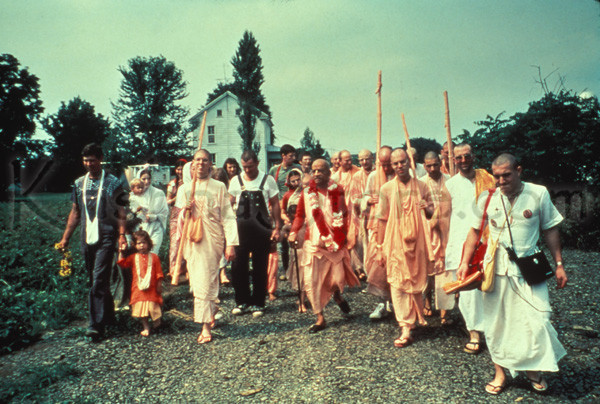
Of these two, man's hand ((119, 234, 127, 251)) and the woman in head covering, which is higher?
the woman in head covering

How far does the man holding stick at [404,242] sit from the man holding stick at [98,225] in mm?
3349

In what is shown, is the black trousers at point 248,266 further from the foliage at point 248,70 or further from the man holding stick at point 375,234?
the foliage at point 248,70

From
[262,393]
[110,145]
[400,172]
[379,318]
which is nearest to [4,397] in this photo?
[262,393]

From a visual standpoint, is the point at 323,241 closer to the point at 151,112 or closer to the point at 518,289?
the point at 518,289

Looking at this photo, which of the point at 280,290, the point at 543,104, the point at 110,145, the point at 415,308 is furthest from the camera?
the point at 110,145

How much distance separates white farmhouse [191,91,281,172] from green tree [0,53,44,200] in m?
23.3

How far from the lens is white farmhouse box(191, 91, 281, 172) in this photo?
44.0 m

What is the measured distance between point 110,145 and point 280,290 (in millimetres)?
38075

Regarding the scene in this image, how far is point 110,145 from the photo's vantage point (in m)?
41.6

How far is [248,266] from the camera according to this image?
6684 mm

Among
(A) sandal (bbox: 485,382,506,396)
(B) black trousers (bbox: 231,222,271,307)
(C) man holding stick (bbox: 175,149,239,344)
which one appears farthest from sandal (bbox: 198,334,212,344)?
(A) sandal (bbox: 485,382,506,396)

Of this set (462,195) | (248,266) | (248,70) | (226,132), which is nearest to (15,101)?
(248,266)

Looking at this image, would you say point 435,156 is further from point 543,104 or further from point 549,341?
point 543,104

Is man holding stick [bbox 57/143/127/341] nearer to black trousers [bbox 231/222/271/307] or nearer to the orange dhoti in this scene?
black trousers [bbox 231/222/271/307]
